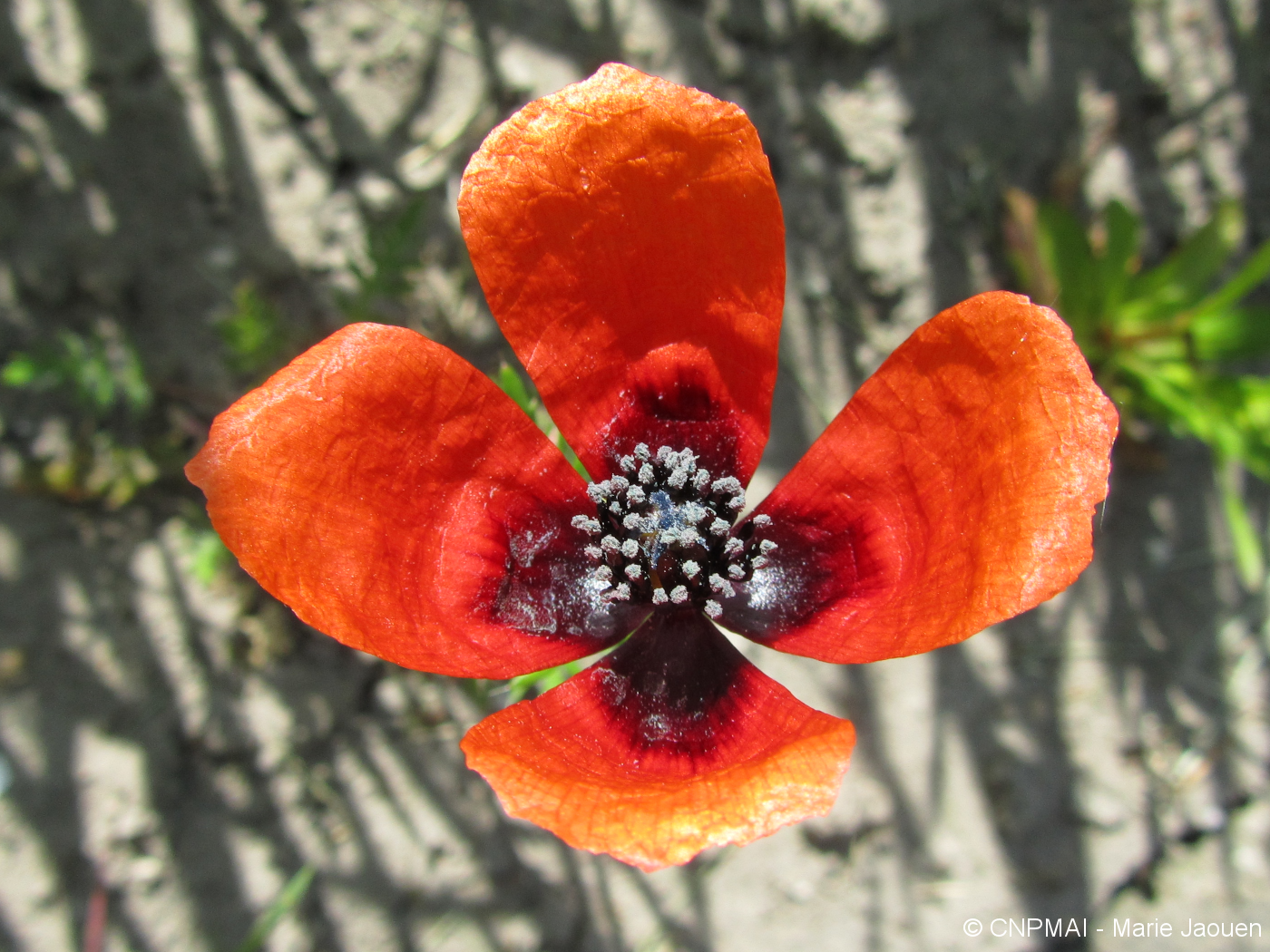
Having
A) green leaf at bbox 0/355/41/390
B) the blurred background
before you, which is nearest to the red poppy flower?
the blurred background

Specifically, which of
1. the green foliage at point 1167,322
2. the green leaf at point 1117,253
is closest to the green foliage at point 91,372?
the green foliage at point 1167,322

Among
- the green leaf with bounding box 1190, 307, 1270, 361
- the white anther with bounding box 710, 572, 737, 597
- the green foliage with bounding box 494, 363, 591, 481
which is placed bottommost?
the green leaf with bounding box 1190, 307, 1270, 361

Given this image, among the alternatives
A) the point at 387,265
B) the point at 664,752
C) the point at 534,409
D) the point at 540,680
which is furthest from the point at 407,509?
the point at 387,265

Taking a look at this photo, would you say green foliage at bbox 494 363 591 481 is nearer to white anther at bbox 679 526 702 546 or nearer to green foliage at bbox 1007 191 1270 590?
white anther at bbox 679 526 702 546

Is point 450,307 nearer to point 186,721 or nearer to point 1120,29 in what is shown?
point 186,721

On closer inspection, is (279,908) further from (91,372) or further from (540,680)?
(91,372)

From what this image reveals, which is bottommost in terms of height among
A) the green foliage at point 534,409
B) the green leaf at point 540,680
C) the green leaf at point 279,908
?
the green leaf at point 279,908

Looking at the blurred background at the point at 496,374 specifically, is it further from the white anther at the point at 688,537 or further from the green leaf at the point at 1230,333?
the white anther at the point at 688,537
